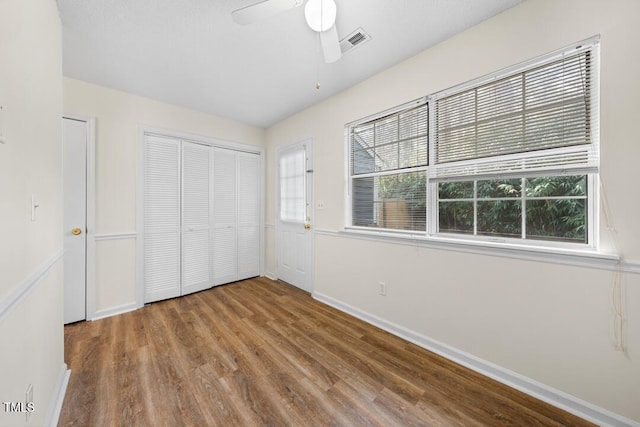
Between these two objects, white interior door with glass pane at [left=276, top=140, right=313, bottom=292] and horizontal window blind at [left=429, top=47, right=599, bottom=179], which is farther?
white interior door with glass pane at [left=276, top=140, right=313, bottom=292]

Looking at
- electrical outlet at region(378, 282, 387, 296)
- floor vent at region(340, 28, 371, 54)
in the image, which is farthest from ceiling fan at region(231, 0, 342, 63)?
electrical outlet at region(378, 282, 387, 296)

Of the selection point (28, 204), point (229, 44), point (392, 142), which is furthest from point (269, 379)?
point (229, 44)

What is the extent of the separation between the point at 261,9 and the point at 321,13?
405 millimetres

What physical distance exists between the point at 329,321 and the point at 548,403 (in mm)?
1699

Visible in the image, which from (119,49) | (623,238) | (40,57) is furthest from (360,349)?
(119,49)

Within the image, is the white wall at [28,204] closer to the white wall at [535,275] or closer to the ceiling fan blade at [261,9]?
the ceiling fan blade at [261,9]

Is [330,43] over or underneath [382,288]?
over

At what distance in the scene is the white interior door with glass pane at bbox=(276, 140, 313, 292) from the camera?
130 inches

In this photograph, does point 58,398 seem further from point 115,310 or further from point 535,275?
point 535,275

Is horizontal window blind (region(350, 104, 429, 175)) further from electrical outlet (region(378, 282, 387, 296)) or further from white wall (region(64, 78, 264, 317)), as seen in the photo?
white wall (region(64, 78, 264, 317))

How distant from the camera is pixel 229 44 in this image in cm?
201

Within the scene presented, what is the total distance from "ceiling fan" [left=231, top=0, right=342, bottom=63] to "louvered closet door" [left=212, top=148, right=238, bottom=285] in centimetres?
237

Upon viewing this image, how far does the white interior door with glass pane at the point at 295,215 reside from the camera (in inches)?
130

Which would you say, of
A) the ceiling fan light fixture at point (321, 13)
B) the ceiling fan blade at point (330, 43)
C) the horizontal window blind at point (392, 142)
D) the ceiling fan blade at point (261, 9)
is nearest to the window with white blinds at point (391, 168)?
the horizontal window blind at point (392, 142)
